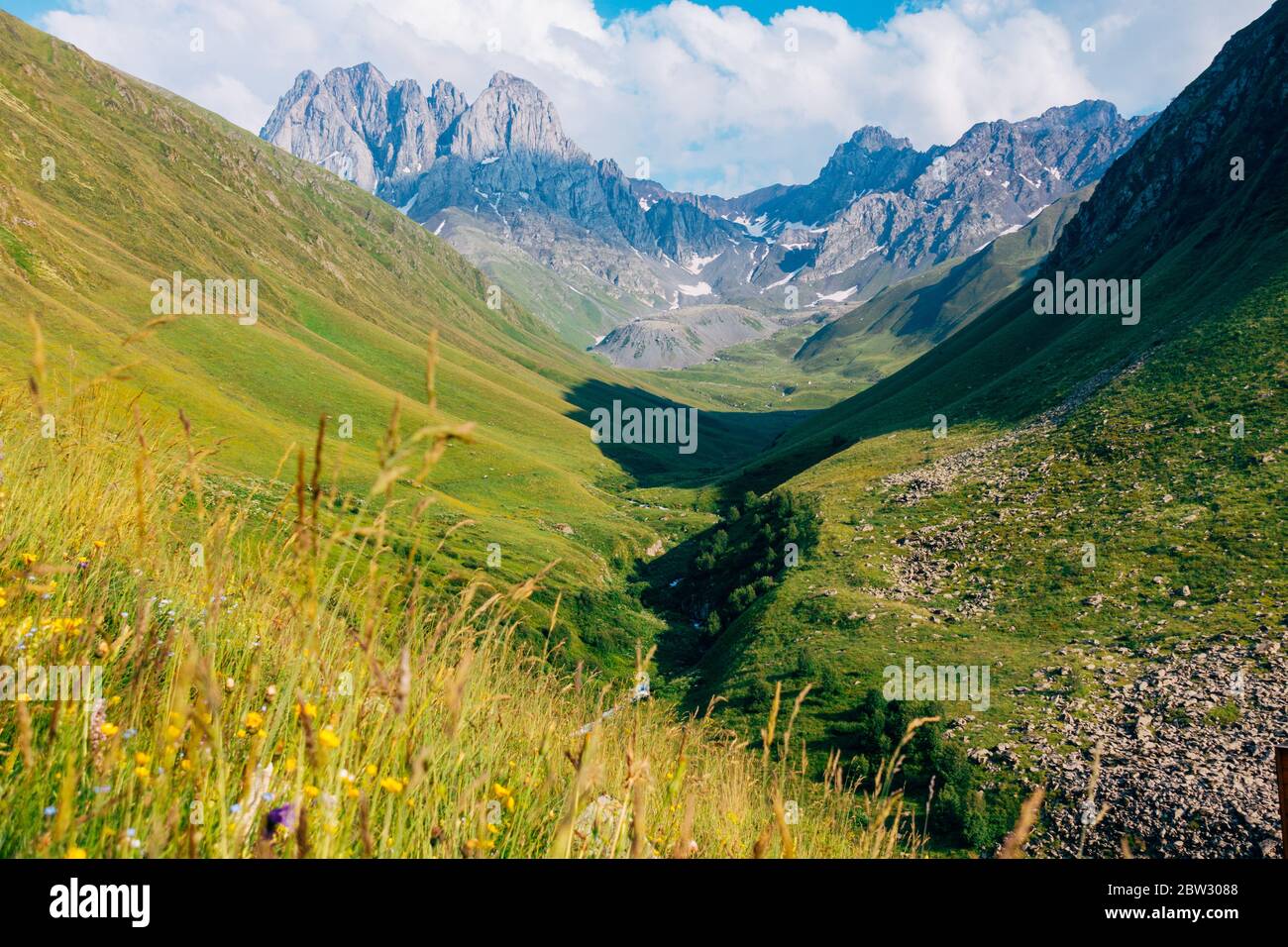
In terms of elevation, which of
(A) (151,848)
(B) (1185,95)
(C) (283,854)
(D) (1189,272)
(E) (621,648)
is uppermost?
(B) (1185,95)

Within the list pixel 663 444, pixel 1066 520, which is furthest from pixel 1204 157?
pixel 663 444

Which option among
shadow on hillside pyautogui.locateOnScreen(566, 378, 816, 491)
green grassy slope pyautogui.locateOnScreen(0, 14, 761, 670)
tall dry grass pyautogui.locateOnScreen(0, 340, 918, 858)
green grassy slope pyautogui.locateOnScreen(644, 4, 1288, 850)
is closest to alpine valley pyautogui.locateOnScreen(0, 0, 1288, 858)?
tall dry grass pyautogui.locateOnScreen(0, 340, 918, 858)

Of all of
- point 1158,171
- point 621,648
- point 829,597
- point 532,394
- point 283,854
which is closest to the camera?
point 283,854

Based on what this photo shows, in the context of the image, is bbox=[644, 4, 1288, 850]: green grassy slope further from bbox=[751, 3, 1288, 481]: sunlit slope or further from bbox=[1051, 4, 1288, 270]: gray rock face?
bbox=[1051, 4, 1288, 270]: gray rock face

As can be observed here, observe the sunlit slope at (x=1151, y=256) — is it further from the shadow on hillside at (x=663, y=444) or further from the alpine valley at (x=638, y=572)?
the shadow on hillside at (x=663, y=444)

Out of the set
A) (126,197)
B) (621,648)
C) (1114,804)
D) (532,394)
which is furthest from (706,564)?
(126,197)

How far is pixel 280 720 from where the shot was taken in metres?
3.41

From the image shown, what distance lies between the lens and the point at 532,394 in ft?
533

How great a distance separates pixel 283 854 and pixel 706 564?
54313 millimetres

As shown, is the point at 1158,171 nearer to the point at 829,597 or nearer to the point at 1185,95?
the point at 1185,95

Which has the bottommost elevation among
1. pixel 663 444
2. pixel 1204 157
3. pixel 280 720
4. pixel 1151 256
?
pixel 280 720

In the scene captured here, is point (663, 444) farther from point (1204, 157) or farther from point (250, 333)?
point (1204, 157)

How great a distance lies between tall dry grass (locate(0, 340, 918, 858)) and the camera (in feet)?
7.78

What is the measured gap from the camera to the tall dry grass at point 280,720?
2.37 meters
